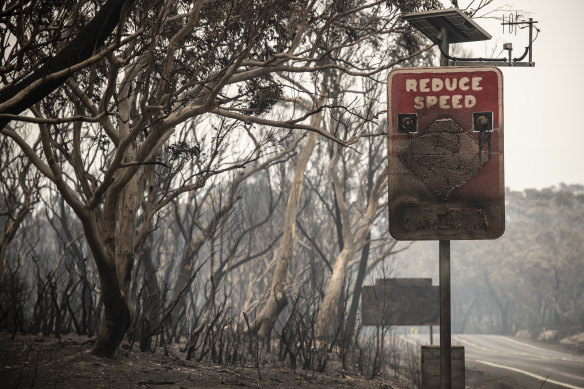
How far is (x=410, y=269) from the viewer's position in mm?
81375

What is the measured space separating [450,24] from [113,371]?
5.92 metres

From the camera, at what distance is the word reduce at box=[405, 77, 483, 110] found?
6.29 metres

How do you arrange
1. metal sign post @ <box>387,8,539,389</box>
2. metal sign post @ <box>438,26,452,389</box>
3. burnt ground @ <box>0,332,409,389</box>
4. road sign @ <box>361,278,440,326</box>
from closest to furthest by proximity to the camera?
metal sign post @ <box>438,26,452,389</box> → metal sign post @ <box>387,8,539,389</box> → burnt ground @ <box>0,332,409,389</box> → road sign @ <box>361,278,440,326</box>

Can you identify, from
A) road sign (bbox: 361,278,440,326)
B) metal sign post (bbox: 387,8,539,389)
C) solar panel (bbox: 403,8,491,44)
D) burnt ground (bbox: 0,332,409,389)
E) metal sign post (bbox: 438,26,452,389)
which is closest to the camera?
metal sign post (bbox: 438,26,452,389)

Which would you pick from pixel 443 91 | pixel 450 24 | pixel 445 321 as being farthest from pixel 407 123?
pixel 445 321

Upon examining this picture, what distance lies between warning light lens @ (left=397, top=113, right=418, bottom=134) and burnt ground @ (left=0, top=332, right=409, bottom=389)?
4.32m

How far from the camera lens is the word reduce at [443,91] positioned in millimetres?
6285

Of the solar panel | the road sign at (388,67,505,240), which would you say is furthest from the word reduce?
the solar panel

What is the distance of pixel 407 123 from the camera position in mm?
6309

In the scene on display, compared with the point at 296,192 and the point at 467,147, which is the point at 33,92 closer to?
the point at 467,147

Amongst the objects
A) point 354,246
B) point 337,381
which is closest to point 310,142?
point 354,246

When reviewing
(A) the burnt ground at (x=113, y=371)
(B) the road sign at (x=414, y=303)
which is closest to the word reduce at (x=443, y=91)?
(A) the burnt ground at (x=113, y=371)

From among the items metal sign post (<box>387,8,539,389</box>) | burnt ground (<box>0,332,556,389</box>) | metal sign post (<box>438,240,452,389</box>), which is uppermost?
metal sign post (<box>387,8,539,389</box>)

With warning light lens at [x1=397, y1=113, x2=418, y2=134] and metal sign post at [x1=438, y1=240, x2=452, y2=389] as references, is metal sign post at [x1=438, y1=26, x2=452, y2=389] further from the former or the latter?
warning light lens at [x1=397, y1=113, x2=418, y2=134]
